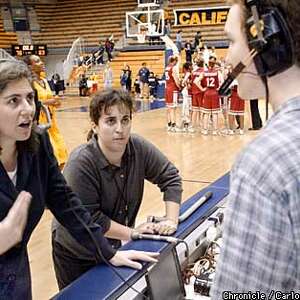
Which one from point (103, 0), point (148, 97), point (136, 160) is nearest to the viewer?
point (136, 160)

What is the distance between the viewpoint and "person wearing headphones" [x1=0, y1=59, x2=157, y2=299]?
143cm

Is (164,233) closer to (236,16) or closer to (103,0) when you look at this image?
(236,16)

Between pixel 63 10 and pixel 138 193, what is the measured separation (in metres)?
23.5

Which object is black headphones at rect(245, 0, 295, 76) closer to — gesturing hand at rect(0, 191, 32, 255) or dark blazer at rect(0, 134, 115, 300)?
gesturing hand at rect(0, 191, 32, 255)

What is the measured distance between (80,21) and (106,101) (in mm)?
22577

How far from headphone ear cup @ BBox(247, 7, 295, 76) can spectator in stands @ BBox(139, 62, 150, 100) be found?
16218 mm

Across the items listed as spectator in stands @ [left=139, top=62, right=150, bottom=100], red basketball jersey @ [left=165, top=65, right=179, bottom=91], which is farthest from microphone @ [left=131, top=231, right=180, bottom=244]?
spectator in stands @ [left=139, top=62, right=150, bottom=100]

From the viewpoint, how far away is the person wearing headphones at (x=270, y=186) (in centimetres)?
61

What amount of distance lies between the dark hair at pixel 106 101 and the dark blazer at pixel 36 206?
1.36ft

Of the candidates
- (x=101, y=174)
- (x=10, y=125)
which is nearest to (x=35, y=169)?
(x=10, y=125)

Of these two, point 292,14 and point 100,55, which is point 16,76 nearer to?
point 292,14

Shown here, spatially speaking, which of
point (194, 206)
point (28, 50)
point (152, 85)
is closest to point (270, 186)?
point (194, 206)

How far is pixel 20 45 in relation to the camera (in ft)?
69.4

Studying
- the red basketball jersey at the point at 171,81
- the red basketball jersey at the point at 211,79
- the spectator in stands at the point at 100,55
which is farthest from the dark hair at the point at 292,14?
the spectator in stands at the point at 100,55
